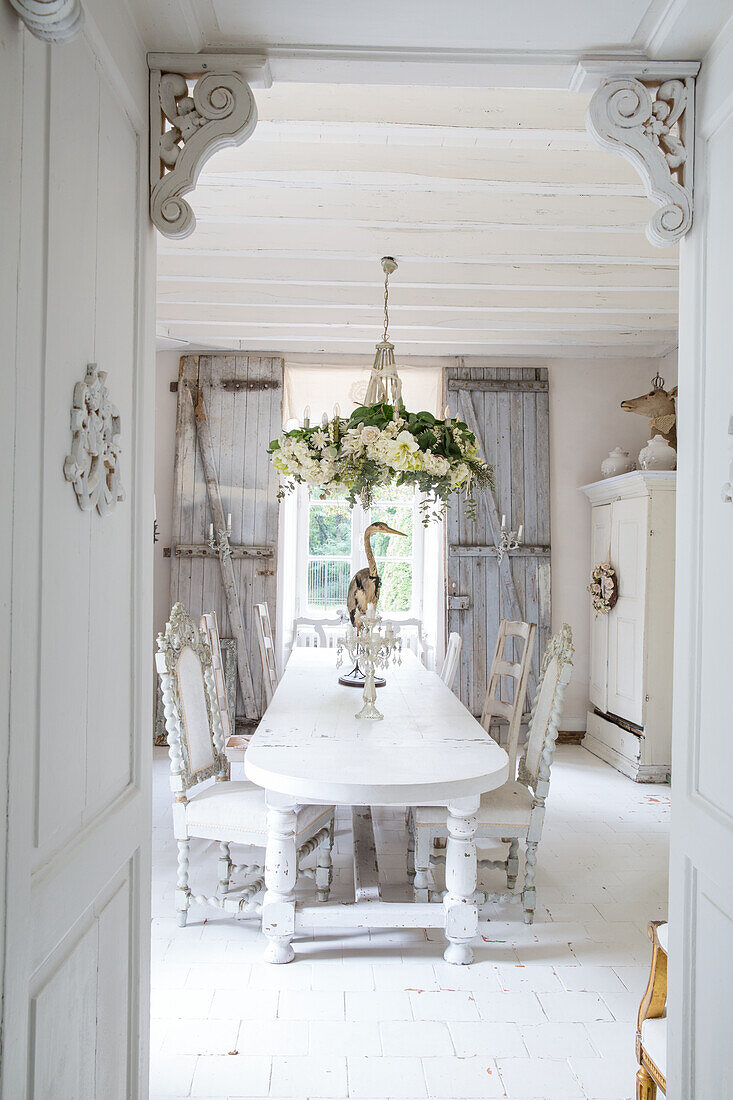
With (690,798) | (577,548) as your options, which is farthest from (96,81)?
(577,548)

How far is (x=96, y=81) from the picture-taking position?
133cm

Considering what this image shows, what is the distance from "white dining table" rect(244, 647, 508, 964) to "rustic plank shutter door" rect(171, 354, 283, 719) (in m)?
2.59

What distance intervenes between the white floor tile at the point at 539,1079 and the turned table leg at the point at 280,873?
0.80 metres

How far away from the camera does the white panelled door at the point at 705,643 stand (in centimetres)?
147

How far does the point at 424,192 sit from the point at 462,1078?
3176 millimetres

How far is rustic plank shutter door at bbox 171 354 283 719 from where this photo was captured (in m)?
5.77

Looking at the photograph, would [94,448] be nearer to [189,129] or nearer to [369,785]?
[189,129]

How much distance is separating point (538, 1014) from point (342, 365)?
4432 mm

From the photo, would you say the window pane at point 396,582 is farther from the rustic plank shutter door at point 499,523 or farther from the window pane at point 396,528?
the rustic plank shutter door at point 499,523

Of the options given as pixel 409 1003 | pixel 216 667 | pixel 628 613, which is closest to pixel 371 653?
pixel 216 667

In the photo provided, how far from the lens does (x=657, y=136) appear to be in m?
1.64

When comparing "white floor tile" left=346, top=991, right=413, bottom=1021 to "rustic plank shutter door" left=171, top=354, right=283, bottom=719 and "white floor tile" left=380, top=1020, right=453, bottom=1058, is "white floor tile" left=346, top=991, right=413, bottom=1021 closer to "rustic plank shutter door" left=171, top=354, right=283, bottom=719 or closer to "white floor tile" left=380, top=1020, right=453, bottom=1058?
"white floor tile" left=380, top=1020, right=453, bottom=1058

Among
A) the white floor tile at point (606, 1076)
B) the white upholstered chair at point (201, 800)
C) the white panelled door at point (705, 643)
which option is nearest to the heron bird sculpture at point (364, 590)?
the white upholstered chair at point (201, 800)

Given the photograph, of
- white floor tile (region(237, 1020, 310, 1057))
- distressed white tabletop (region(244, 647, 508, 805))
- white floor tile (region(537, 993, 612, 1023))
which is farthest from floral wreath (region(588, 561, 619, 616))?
white floor tile (region(237, 1020, 310, 1057))
